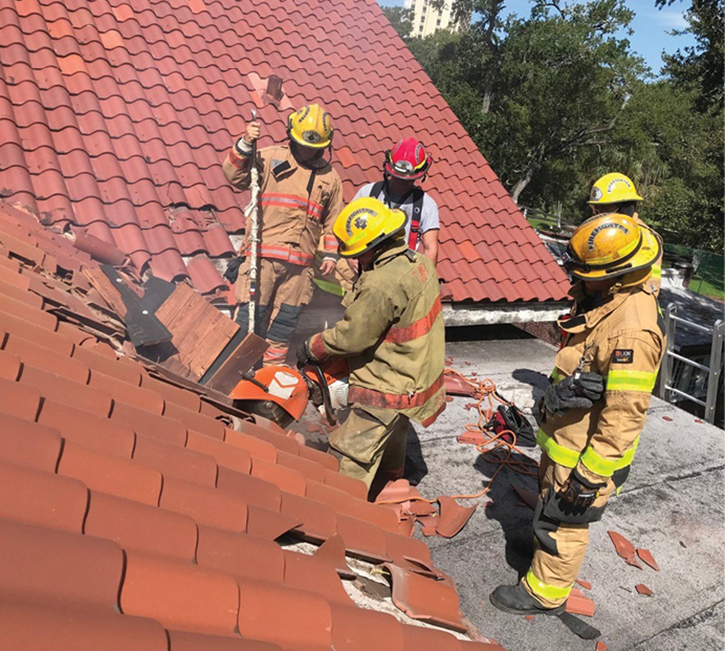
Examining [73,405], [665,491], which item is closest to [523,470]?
[665,491]

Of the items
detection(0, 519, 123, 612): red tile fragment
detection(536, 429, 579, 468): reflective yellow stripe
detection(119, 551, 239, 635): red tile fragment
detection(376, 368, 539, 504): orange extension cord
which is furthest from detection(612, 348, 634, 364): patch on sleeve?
detection(0, 519, 123, 612): red tile fragment

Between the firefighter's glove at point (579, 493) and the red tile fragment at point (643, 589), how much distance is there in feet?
3.57

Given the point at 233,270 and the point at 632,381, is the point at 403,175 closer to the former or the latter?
the point at 233,270

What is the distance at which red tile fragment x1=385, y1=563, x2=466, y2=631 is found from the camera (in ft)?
6.70

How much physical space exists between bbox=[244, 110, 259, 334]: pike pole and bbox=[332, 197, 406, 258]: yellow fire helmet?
1.93 metres

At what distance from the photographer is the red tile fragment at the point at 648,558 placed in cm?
392

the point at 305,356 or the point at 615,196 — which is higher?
the point at 615,196

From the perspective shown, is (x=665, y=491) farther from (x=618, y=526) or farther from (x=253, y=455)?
(x=253, y=455)

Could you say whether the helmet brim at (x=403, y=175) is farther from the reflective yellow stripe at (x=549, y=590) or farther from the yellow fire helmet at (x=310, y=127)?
the reflective yellow stripe at (x=549, y=590)

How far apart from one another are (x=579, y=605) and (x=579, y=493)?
0.91 m

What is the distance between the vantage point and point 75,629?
103cm

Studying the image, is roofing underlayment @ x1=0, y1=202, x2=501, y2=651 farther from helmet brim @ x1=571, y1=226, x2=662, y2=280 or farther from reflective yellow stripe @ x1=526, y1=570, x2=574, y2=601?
helmet brim @ x1=571, y1=226, x2=662, y2=280

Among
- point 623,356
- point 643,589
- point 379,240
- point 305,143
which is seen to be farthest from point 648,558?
point 305,143

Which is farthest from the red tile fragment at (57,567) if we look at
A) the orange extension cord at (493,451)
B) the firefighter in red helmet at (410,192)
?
the firefighter in red helmet at (410,192)
